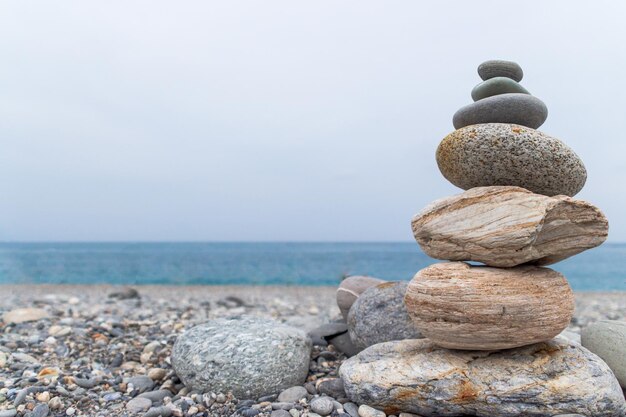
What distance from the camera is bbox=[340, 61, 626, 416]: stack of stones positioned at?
4426 millimetres

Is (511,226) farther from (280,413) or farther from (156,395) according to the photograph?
(156,395)

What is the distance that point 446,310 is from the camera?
15.0 ft

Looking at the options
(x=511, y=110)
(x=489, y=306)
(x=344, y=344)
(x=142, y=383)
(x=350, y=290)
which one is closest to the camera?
(x=489, y=306)

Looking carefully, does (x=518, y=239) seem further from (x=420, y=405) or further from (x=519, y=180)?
(x=420, y=405)

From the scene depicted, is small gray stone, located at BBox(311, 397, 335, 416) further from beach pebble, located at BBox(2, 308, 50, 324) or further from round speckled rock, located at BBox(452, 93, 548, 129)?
beach pebble, located at BBox(2, 308, 50, 324)

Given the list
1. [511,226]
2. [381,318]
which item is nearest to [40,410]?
[381,318]

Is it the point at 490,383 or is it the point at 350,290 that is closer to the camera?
the point at 490,383

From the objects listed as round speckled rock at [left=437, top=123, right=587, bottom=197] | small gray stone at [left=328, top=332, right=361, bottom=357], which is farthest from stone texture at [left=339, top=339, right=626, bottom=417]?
round speckled rock at [left=437, top=123, right=587, bottom=197]

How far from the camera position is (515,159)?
476cm

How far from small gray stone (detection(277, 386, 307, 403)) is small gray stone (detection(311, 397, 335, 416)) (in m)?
0.31

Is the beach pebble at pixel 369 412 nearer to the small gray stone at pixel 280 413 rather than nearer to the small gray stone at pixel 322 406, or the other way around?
the small gray stone at pixel 322 406

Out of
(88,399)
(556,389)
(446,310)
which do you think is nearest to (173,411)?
(88,399)

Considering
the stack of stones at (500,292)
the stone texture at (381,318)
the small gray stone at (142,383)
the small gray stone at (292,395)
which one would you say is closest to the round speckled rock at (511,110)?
the stack of stones at (500,292)

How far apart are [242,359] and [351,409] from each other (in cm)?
147
